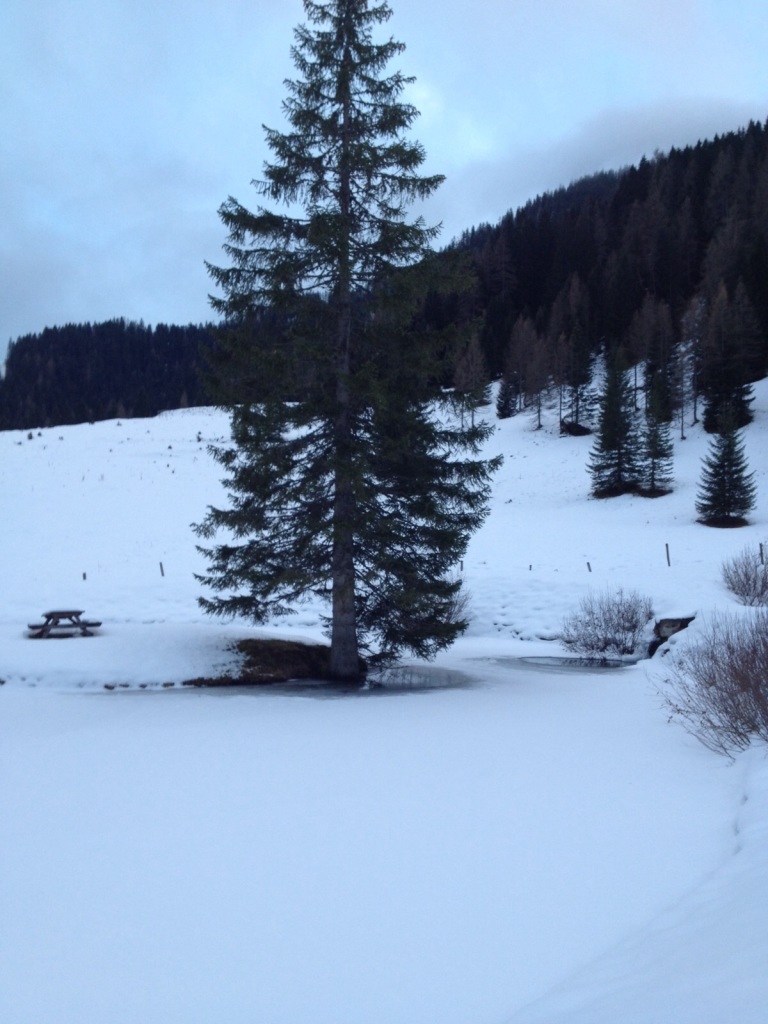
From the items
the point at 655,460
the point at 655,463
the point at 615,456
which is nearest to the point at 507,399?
the point at 655,460

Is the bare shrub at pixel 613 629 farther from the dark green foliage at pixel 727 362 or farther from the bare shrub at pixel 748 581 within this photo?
the dark green foliage at pixel 727 362

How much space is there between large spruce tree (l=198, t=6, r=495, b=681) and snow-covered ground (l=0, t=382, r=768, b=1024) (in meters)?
2.35

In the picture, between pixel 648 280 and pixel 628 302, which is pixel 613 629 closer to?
pixel 628 302

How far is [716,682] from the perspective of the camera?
24.9ft

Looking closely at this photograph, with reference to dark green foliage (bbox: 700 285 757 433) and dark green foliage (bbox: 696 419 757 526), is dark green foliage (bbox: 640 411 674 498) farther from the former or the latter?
dark green foliage (bbox: 700 285 757 433)

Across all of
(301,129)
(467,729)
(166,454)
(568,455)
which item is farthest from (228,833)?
(568,455)

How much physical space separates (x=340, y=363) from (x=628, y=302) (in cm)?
6590

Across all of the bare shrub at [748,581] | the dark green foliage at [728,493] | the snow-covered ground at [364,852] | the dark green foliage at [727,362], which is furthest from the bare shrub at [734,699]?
the dark green foliage at [727,362]

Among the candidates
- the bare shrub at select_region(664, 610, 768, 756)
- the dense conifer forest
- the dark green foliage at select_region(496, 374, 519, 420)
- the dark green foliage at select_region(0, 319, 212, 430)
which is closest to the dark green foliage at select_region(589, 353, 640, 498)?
the dense conifer forest

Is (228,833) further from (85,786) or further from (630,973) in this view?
(630,973)

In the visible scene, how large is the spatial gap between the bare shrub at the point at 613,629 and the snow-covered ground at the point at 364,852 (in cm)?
493

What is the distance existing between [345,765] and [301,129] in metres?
10.6

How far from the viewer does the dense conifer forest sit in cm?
5375

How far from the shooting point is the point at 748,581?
19.1 m
